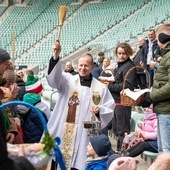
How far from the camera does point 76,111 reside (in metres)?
4.42

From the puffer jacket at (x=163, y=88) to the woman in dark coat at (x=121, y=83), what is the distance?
1.40 m

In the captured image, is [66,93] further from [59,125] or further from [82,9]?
[82,9]

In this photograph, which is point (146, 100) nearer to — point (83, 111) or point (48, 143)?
point (83, 111)

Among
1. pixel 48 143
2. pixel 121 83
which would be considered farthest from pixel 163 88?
pixel 48 143

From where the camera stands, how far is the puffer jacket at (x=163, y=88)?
3.91 m

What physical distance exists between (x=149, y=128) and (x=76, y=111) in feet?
4.57

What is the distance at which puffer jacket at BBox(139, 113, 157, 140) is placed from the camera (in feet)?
17.5

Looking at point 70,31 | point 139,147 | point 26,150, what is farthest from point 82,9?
point 26,150

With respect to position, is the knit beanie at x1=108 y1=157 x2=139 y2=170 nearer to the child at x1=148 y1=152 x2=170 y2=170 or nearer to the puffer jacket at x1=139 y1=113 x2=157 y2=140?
the child at x1=148 y1=152 x2=170 y2=170

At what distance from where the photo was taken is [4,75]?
→ 11.9 ft

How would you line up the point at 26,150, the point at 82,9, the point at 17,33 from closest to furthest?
1. the point at 26,150
2. the point at 17,33
3. the point at 82,9

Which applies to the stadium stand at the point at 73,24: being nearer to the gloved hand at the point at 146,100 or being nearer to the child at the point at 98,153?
the gloved hand at the point at 146,100

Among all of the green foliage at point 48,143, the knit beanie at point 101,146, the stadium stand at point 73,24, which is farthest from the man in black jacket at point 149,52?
the stadium stand at point 73,24

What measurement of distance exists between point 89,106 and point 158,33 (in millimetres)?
1076
